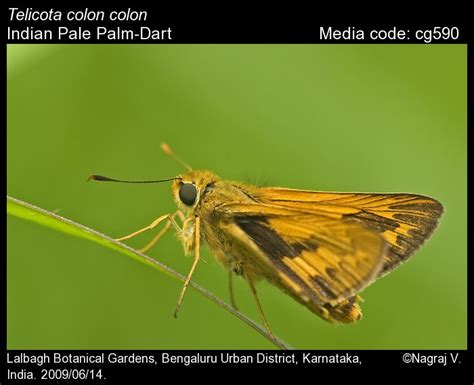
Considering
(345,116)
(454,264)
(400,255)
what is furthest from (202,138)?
(454,264)

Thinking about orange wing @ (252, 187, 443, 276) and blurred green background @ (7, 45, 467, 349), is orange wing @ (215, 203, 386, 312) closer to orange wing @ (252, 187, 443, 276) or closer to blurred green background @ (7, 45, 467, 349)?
orange wing @ (252, 187, 443, 276)

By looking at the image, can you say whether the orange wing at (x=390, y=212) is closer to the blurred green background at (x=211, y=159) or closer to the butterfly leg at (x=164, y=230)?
the blurred green background at (x=211, y=159)

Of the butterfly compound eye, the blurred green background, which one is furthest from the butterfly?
the blurred green background

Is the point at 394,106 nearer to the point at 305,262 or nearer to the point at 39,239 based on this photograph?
the point at 305,262

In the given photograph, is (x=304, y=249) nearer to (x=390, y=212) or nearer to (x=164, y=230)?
(x=390, y=212)

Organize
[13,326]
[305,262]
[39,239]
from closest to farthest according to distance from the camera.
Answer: [305,262], [13,326], [39,239]
